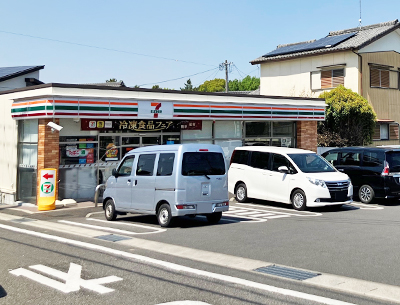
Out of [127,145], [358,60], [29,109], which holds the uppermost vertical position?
[358,60]

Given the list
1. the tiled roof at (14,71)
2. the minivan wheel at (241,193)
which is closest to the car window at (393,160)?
the minivan wheel at (241,193)

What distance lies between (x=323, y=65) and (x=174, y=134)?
1609 centimetres

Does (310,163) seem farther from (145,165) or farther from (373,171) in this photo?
(145,165)

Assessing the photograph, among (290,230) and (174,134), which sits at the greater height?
(174,134)

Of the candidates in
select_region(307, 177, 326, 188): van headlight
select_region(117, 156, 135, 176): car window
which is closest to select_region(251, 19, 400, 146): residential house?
select_region(307, 177, 326, 188): van headlight

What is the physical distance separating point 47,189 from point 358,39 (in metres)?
23.3

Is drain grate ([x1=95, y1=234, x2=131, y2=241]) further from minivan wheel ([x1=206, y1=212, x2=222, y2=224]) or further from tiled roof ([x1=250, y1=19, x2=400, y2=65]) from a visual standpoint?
tiled roof ([x1=250, y1=19, x2=400, y2=65])

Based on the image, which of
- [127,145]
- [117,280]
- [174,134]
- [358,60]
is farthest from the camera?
[358,60]

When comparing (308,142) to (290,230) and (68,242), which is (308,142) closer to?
(290,230)

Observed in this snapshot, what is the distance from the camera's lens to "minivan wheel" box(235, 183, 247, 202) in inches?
704

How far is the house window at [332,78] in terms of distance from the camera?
1270 inches

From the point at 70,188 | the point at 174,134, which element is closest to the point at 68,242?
the point at 70,188

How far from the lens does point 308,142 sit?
2492 centimetres

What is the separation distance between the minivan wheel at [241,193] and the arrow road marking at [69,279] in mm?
10204
